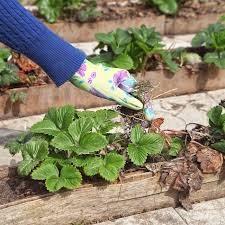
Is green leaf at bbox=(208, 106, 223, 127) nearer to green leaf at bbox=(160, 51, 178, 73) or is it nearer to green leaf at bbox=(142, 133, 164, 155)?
green leaf at bbox=(142, 133, 164, 155)

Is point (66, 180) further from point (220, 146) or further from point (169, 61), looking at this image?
point (169, 61)

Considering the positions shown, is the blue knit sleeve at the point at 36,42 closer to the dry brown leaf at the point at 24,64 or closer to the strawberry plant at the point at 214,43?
the dry brown leaf at the point at 24,64

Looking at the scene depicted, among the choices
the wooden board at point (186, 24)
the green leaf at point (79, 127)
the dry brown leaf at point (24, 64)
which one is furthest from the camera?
the wooden board at point (186, 24)

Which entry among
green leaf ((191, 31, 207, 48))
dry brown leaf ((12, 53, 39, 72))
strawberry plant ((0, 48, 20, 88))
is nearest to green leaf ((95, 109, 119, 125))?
strawberry plant ((0, 48, 20, 88))

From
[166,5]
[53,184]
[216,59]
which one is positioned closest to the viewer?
Answer: [53,184]

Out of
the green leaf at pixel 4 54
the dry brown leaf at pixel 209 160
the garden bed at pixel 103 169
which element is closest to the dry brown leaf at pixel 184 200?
the garden bed at pixel 103 169

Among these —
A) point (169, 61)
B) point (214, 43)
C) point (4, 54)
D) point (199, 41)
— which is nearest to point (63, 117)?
point (4, 54)

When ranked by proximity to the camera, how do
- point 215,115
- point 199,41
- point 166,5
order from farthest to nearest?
point 166,5 < point 199,41 < point 215,115
